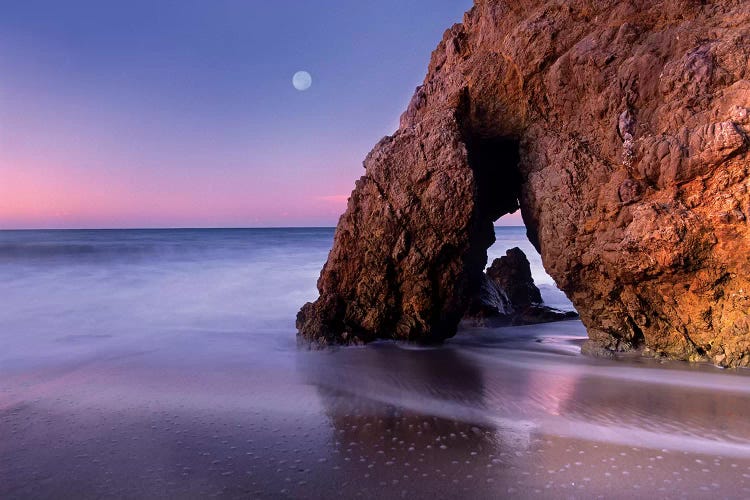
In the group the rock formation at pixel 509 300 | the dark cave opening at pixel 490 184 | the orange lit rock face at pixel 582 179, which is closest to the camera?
the orange lit rock face at pixel 582 179

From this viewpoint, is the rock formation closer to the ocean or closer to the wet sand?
the ocean

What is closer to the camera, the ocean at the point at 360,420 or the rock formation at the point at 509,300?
the ocean at the point at 360,420

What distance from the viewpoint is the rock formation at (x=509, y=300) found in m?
10.9

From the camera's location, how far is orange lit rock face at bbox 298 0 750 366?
242 inches

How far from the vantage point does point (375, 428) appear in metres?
4.93

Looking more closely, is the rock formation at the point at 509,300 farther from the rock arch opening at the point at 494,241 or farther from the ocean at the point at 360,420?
the ocean at the point at 360,420

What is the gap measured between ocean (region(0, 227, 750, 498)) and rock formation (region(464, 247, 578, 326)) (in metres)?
1.16

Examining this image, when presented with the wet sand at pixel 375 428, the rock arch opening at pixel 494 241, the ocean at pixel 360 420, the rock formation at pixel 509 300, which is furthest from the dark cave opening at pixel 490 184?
the wet sand at pixel 375 428

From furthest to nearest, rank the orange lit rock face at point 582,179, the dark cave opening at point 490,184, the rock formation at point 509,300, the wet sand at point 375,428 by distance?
1. the rock formation at point 509,300
2. the dark cave opening at point 490,184
3. the orange lit rock face at point 582,179
4. the wet sand at point 375,428

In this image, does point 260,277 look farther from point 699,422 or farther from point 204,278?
point 699,422

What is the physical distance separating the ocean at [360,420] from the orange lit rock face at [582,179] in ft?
2.41

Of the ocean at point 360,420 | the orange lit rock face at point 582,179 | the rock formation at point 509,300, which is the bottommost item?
the ocean at point 360,420

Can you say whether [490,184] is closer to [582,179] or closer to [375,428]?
[582,179]

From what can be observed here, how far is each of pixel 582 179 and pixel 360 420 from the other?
187 inches
